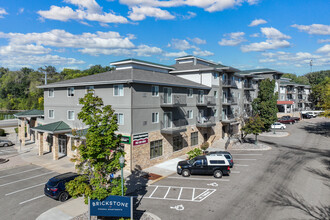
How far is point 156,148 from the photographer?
82.1 feet

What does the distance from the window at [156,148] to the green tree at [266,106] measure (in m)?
20.4

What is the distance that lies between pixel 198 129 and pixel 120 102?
14007 mm

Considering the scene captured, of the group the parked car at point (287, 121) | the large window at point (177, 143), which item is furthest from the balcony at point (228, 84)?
the parked car at point (287, 121)

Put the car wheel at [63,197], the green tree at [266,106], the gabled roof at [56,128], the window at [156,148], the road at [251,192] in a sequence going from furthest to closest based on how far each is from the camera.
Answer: the green tree at [266,106], the gabled roof at [56,128], the window at [156,148], the car wheel at [63,197], the road at [251,192]

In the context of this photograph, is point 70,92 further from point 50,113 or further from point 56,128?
point 50,113

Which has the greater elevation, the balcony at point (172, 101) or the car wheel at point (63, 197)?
the balcony at point (172, 101)

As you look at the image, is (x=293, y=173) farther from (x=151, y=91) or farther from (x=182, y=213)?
(x=151, y=91)

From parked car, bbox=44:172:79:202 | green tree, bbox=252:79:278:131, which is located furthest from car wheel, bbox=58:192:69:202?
green tree, bbox=252:79:278:131

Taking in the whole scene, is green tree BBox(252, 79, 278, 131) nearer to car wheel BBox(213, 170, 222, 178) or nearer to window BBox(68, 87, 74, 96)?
car wheel BBox(213, 170, 222, 178)

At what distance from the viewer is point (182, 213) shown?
1394 centimetres

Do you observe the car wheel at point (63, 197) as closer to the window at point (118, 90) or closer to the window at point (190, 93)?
the window at point (118, 90)

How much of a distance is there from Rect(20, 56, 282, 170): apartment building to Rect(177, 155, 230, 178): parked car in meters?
4.73

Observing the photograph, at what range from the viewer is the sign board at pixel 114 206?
11773 mm

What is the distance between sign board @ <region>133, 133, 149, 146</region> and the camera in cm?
2212
